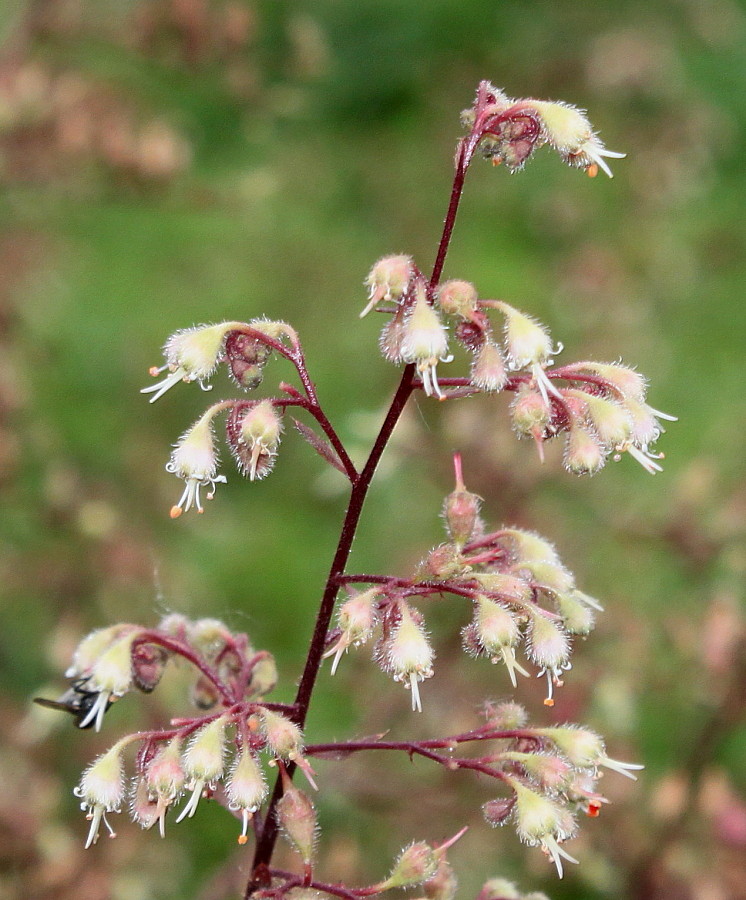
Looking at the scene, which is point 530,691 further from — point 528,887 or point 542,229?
point 542,229

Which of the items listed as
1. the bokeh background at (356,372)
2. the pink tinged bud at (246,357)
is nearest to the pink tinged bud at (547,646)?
the pink tinged bud at (246,357)

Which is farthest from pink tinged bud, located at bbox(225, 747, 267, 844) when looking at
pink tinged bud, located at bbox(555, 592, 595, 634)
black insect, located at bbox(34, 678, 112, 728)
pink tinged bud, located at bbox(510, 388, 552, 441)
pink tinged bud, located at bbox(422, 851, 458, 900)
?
pink tinged bud, located at bbox(510, 388, 552, 441)

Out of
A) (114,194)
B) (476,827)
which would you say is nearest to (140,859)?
(476,827)

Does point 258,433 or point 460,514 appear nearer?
point 258,433

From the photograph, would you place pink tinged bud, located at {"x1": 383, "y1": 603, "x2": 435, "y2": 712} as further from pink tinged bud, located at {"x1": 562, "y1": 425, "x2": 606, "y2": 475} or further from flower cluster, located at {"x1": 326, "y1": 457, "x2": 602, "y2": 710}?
pink tinged bud, located at {"x1": 562, "y1": 425, "x2": 606, "y2": 475}

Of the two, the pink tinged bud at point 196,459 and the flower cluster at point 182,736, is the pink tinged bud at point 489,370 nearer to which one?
the pink tinged bud at point 196,459

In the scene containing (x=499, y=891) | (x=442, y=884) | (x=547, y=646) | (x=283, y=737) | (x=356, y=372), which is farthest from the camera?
(x=356, y=372)

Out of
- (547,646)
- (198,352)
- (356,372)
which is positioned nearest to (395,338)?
(198,352)

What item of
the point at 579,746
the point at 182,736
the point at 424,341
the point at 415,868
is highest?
the point at 424,341

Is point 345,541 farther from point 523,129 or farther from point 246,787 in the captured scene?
point 523,129
